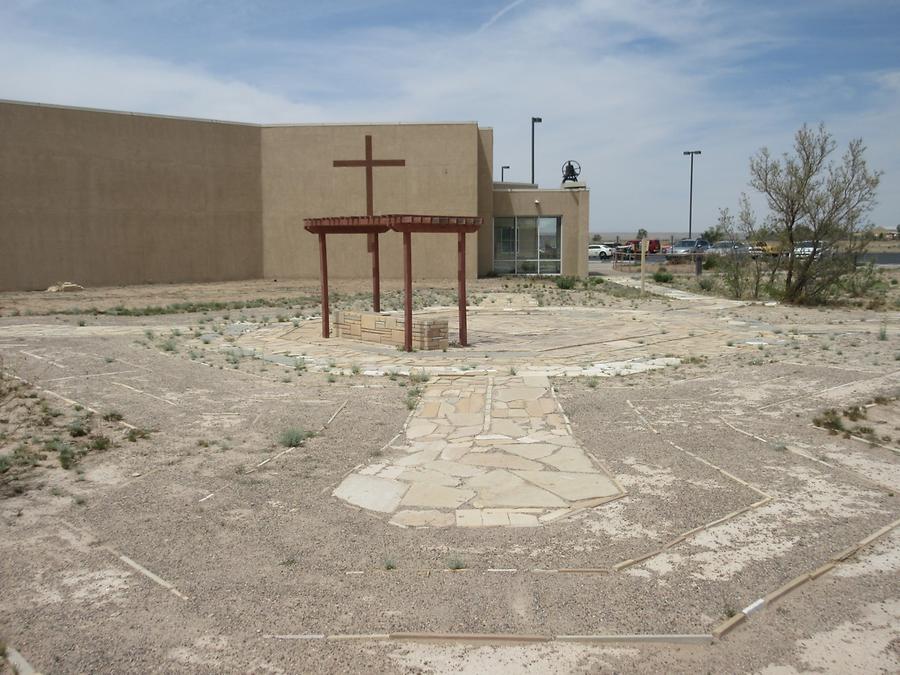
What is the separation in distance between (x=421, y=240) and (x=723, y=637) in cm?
2584

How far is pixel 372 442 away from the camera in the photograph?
746cm

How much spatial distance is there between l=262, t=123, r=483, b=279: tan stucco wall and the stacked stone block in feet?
47.8

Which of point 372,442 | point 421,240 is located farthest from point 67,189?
point 372,442

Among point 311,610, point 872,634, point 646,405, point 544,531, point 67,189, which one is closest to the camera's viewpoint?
point 872,634

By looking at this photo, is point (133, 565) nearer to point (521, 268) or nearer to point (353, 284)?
point (353, 284)

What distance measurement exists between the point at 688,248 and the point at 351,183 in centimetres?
3133

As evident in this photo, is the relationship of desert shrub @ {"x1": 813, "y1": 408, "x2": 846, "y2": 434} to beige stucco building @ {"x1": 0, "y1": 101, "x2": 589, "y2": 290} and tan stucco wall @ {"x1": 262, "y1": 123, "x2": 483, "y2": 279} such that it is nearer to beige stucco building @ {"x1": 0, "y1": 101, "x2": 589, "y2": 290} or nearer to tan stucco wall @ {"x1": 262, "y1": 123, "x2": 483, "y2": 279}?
tan stucco wall @ {"x1": 262, "y1": 123, "x2": 483, "y2": 279}

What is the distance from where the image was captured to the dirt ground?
382 centimetres

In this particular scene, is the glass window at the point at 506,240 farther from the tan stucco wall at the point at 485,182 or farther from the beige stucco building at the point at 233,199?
the tan stucco wall at the point at 485,182

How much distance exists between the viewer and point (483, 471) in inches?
259

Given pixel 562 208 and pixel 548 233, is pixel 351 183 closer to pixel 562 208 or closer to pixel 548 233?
pixel 548 233

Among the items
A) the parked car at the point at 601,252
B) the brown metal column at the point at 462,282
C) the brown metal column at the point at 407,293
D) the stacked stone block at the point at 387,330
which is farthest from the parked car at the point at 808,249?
the parked car at the point at 601,252

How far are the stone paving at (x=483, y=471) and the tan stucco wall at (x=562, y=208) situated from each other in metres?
22.4

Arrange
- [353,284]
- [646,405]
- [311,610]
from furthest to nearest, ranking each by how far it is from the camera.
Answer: [353,284]
[646,405]
[311,610]
